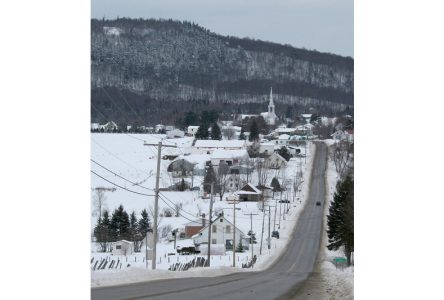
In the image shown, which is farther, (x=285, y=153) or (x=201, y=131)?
(x=285, y=153)

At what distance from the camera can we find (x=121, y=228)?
76.8 ft

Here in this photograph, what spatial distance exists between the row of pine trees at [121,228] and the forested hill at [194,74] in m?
3.92

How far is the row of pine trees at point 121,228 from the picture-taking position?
864 inches

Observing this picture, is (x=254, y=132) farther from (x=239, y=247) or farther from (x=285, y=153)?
(x=239, y=247)

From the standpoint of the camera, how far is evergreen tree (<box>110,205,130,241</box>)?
22.9 m

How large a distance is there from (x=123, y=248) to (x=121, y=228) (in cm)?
285

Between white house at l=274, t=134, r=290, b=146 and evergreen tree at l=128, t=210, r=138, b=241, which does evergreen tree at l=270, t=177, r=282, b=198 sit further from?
evergreen tree at l=128, t=210, r=138, b=241

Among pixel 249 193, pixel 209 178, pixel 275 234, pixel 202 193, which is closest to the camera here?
pixel 275 234

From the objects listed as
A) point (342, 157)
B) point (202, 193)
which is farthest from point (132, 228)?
point (342, 157)

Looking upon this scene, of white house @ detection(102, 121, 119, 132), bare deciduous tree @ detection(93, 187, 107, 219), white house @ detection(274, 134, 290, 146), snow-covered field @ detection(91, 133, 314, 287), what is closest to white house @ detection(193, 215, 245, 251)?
snow-covered field @ detection(91, 133, 314, 287)

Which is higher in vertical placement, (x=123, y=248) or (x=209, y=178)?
(x=209, y=178)

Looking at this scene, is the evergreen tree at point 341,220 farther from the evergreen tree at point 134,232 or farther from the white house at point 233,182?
the white house at point 233,182
